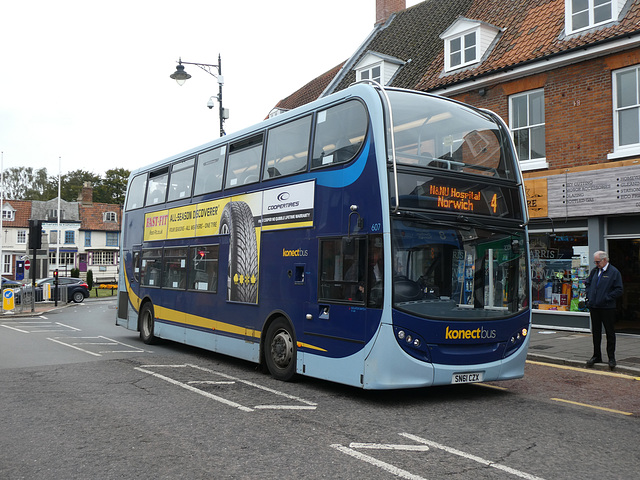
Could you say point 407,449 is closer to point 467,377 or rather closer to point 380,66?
point 467,377

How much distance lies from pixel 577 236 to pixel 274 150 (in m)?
8.94

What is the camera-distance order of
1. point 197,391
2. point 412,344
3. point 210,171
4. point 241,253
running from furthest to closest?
point 210,171
point 241,253
point 197,391
point 412,344

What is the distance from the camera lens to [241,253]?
9.80m

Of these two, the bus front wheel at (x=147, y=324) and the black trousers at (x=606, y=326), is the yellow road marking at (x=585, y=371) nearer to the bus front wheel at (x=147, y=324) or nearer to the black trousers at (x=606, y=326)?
the black trousers at (x=606, y=326)

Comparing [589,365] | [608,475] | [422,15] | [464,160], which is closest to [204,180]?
[464,160]

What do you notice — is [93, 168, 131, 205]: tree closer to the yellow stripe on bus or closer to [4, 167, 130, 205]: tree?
[4, 167, 130, 205]: tree

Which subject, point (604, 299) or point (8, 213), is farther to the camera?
point (8, 213)

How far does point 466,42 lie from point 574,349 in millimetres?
10882

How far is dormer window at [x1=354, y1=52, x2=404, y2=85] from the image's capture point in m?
22.1

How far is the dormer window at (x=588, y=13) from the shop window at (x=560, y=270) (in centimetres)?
530

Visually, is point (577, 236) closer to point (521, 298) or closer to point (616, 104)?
point (616, 104)

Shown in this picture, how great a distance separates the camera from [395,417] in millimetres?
6523

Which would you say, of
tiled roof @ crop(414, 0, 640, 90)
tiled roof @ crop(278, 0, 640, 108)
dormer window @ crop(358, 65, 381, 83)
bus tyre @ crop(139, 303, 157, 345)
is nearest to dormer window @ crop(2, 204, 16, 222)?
tiled roof @ crop(278, 0, 640, 108)

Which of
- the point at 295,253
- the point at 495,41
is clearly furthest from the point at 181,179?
the point at 495,41
